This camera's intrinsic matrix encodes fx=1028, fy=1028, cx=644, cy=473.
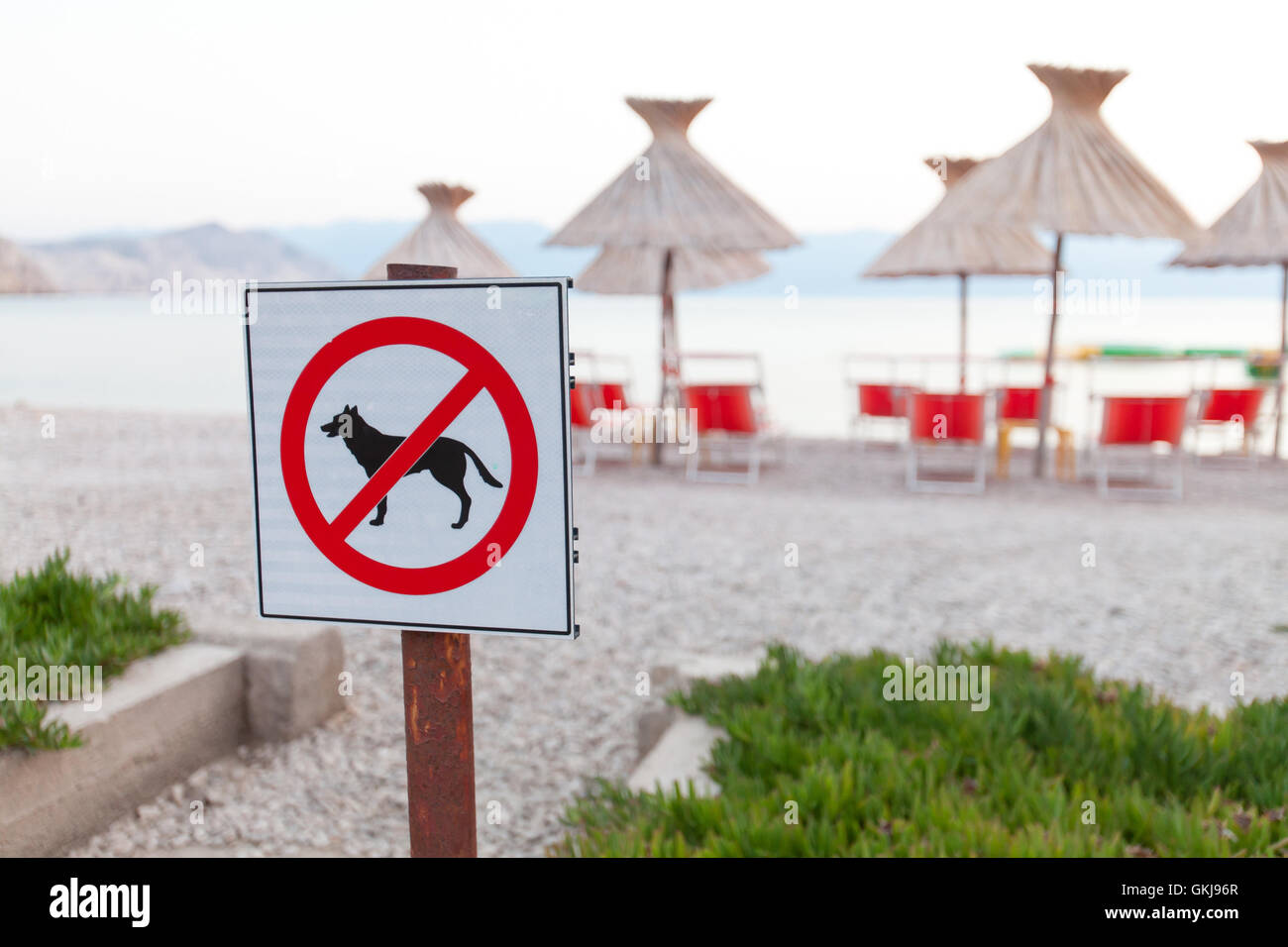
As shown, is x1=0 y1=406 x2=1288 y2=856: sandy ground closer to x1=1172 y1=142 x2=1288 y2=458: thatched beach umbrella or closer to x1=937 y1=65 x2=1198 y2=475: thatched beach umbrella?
x1=937 y1=65 x2=1198 y2=475: thatched beach umbrella

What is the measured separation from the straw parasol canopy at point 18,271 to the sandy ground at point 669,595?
4452 centimetres

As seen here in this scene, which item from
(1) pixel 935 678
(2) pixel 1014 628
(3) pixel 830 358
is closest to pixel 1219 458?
(2) pixel 1014 628

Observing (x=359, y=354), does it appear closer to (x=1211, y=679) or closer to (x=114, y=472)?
(x=1211, y=679)

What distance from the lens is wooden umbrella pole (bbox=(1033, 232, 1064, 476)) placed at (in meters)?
9.52

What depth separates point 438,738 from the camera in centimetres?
141

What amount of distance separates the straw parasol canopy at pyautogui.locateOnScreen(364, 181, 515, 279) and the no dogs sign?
9.54 metres

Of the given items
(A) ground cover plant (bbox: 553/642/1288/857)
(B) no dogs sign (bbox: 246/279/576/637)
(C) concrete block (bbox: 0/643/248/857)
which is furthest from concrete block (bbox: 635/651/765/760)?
(B) no dogs sign (bbox: 246/279/576/637)

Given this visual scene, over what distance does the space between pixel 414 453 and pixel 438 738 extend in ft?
1.30

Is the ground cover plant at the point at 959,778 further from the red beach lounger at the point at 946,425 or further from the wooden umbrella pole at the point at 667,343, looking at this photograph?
the wooden umbrella pole at the point at 667,343

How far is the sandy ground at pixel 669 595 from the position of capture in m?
3.30

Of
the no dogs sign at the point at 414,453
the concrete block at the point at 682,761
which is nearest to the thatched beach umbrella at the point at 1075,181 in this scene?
the concrete block at the point at 682,761

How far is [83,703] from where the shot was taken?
2.98 meters

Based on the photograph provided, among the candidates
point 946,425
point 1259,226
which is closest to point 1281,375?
point 1259,226

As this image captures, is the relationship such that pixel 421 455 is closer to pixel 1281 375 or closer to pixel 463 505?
pixel 463 505
